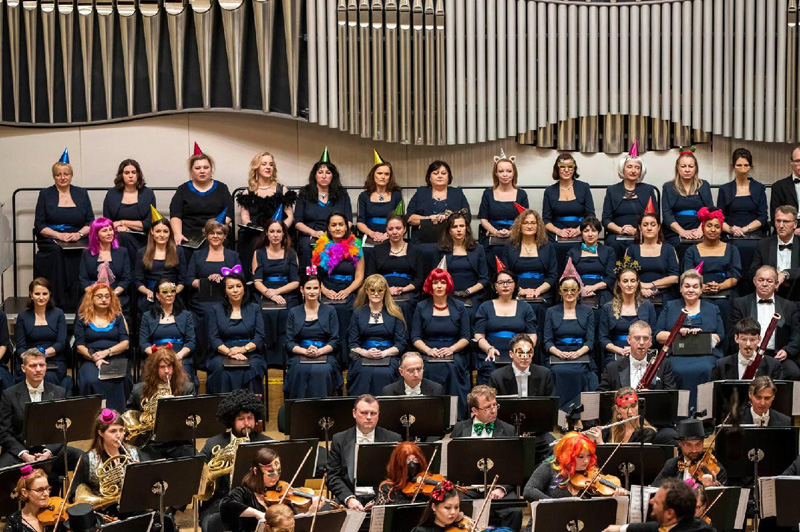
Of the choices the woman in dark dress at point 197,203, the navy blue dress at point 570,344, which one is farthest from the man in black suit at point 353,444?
the woman in dark dress at point 197,203

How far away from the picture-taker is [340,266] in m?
9.55

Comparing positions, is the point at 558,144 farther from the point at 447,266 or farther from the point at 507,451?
the point at 507,451

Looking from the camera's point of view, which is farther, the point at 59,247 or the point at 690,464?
the point at 59,247

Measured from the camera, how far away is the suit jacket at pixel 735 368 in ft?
28.1

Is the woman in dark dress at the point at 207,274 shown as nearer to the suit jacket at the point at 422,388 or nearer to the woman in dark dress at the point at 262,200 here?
the woman in dark dress at the point at 262,200

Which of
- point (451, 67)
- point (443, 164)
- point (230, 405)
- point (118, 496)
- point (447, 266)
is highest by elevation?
point (451, 67)

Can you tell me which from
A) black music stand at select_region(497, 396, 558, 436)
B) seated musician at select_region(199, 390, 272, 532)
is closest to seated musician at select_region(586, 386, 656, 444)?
black music stand at select_region(497, 396, 558, 436)

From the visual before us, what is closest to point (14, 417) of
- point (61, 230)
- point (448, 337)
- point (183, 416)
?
point (183, 416)

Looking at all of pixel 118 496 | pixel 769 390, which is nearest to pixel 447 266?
pixel 769 390

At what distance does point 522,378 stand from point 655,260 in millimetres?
1631

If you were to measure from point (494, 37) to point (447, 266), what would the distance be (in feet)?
7.39

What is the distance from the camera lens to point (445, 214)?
32.7 ft

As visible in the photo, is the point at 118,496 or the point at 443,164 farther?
the point at 443,164

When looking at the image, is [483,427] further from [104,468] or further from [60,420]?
[60,420]
